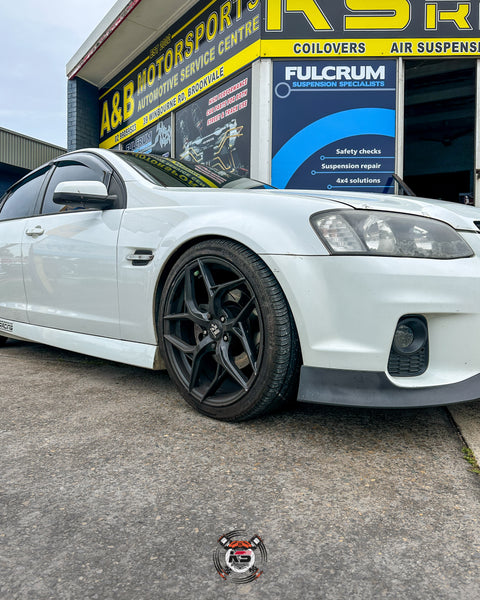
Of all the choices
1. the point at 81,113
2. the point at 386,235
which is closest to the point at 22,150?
the point at 81,113

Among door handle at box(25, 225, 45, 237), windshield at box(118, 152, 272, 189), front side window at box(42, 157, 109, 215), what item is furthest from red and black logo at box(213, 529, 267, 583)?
door handle at box(25, 225, 45, 237)

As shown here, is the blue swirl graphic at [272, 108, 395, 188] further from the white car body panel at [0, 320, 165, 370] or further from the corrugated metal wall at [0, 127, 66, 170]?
the corrugated metal wall at [0, 127, 66, 170]

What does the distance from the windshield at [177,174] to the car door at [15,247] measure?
0.88 metres

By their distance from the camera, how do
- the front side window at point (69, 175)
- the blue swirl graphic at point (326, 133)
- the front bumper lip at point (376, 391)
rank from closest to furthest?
the front bumper lip at point (376, 391) < the front side window at point (69, 175) < the blue swirl graphic at point (326, 133)

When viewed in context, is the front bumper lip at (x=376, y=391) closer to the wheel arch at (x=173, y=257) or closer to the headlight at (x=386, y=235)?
the headlight at (x=386, y=235)

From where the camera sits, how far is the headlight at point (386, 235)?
71.2 inches

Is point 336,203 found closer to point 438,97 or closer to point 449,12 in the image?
point 449,12

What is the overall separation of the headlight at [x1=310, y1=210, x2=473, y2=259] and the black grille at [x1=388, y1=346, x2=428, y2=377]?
0.35 meters

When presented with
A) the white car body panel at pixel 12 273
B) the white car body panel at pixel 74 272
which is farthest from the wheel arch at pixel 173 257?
the white car body panel at pixel 12 273

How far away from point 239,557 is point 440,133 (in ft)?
40.9

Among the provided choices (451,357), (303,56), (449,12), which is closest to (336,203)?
(451,357)

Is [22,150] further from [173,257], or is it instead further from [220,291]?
[220,291]

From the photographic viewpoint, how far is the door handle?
3.07m

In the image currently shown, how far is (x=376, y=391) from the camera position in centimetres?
178
